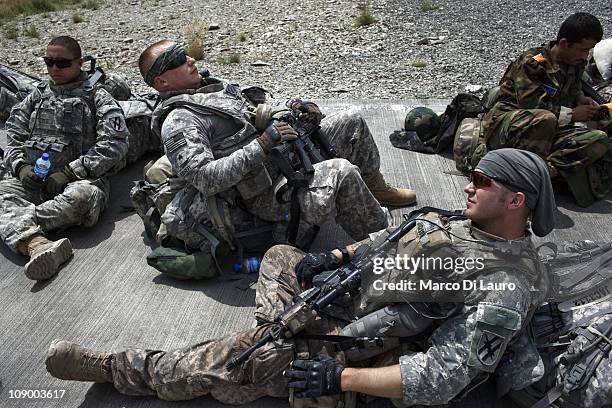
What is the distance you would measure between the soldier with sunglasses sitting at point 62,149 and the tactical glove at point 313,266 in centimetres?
212

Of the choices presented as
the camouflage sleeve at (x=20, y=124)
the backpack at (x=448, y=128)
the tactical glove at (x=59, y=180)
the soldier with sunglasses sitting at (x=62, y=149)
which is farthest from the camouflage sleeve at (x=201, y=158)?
the backpack at (x=448, y=128)

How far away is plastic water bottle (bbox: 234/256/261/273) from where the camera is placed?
3.87m

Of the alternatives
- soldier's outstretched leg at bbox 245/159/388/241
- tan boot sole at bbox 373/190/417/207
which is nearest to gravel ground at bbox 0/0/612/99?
tan boot sole at bbox 373/190/417/207

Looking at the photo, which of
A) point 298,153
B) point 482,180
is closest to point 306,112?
point 298,153

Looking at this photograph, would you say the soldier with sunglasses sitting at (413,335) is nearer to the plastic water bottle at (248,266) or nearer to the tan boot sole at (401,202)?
the plastic water bottle at (248,266)

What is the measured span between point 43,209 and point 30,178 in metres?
0.35

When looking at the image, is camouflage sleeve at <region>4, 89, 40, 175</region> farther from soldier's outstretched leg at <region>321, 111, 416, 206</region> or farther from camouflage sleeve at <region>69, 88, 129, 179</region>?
soldier's outstretched leg at <region>321, 111, 416, 206</region>

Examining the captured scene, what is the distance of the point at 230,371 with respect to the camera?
279cm

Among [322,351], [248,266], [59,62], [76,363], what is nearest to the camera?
[322,351]

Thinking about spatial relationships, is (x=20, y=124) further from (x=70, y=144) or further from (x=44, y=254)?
(x=44, y=254)

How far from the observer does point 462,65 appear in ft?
27.4

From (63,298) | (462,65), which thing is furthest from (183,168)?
(462,65)

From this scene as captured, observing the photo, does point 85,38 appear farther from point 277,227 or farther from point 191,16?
point 277,227

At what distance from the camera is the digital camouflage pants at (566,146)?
4.39 m
